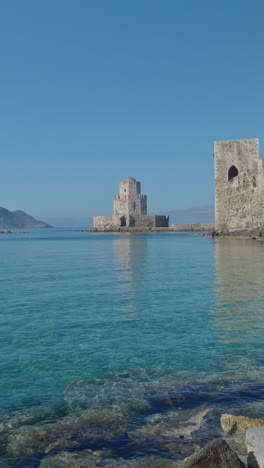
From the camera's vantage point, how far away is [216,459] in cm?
285

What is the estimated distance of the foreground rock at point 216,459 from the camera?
2838mm

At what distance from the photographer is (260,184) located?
3378cm

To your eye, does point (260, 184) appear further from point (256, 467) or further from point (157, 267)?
point (256, 467)

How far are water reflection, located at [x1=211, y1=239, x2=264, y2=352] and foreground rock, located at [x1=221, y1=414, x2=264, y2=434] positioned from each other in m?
2.53

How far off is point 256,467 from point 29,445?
6.10ft

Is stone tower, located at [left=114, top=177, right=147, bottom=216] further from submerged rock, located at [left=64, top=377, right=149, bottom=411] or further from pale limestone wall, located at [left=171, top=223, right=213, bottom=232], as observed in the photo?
submerged rock, located at [left=64, top=377, right=149, bottom=411]

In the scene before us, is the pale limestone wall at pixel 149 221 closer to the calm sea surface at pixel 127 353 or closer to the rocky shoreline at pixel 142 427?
the calm sea surface at pixel 127 353

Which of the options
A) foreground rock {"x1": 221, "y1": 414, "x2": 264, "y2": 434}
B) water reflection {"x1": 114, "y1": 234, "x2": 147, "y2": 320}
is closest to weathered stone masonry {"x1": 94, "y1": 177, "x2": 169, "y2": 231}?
water reflection {"x1": 114, "y1": 234, "x2": 147, "y2": 320}

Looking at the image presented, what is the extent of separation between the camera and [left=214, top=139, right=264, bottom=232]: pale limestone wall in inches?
1393

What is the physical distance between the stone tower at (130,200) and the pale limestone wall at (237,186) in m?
31.3

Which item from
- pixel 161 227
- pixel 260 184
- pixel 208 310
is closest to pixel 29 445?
pixel 208 310

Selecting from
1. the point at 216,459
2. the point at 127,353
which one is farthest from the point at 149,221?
the point at 216,459

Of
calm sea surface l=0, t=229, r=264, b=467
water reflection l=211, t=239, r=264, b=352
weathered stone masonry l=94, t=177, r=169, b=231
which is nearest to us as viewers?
calm sea surface l=0, t=229, r=264, b=467

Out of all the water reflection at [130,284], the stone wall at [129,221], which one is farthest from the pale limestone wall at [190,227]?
the water reflection at [130,284]
